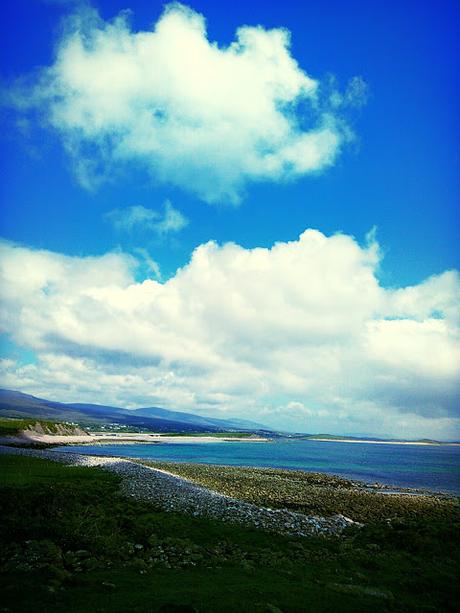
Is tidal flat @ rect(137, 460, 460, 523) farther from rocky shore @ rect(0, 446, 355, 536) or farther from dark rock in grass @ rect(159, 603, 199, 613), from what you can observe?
dark rock in grass @ rect(159, 603, 199, 613)

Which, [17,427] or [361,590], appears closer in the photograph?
[361,590]

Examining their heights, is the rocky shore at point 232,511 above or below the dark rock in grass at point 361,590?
below

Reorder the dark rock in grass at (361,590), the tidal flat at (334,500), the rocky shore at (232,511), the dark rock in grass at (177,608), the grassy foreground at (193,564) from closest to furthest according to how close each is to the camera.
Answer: the dark rock in grass at (177,608), the grassy foreground at (193,564), the dark rock in grass at (361,590), the rocky shore at (232,511), the tidal flat at (334,500)

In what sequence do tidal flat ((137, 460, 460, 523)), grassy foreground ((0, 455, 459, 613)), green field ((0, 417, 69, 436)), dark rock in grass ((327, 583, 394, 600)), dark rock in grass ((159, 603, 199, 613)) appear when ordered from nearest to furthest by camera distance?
dark rock in grass ((159, 603, 199, 613)) < grassy foreground ((0, 455, 459, 613)) < dark rock in grass ((327, 583, 394, 600)) < tidal flat ((137, 460, 460, 523)) < green field ((0, 417, 69, 436))

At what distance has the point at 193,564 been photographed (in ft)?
63.0

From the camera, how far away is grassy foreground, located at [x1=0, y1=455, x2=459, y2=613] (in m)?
14.4

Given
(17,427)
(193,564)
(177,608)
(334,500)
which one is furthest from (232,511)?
(17,427)

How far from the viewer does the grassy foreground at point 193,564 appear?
14375 millimetres

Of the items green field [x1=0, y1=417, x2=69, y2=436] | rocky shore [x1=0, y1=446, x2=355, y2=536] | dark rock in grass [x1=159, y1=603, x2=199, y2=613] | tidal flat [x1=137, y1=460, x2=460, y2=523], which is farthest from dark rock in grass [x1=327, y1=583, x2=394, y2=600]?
green field [x1=0, y1=417, x2=69, y2=436]

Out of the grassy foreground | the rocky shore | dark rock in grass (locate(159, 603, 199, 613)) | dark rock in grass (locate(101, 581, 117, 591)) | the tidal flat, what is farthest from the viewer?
the tidal flat

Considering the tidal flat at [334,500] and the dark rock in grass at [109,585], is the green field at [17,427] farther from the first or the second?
the dark rock in grass at [109,585]

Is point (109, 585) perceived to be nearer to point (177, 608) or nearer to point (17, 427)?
point (177, 608)

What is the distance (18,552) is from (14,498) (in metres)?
8.94

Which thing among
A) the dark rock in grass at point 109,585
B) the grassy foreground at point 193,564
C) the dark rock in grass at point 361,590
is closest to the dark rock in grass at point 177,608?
the grassy foreground at point 193,564
